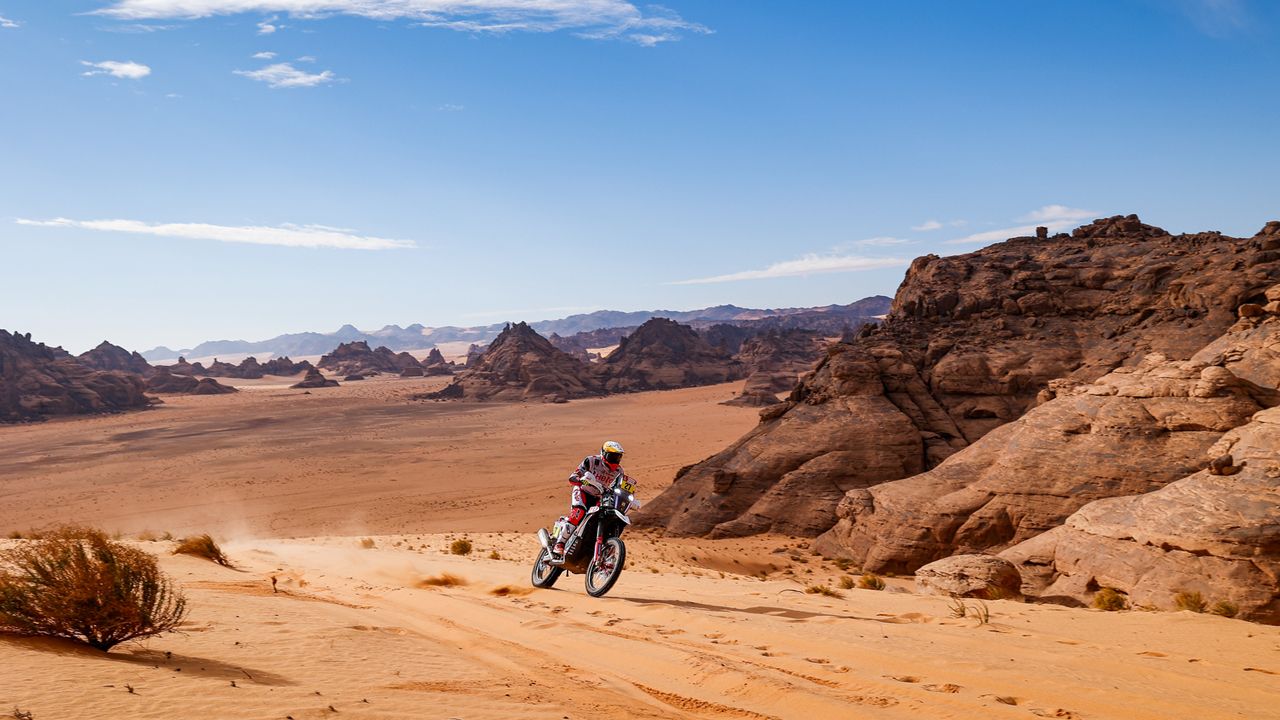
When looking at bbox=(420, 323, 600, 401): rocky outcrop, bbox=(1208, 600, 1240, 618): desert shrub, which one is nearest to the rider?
bbox=(1208, 600, 1240, 618): desert shrub

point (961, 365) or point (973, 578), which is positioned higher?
point (961, 365)

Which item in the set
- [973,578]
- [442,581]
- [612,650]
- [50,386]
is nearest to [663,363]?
[50,386]

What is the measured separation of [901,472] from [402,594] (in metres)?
14.8

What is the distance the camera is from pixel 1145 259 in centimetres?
2420

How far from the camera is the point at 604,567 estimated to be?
33.0ft

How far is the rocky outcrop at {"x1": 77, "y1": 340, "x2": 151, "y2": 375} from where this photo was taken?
364 ft

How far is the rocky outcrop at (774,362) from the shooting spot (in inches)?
2608

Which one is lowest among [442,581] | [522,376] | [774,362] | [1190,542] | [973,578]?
[973,578]

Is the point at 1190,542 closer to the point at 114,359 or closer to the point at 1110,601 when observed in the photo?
the point at 1110,601

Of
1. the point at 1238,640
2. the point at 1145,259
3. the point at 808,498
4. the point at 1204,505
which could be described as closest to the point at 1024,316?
the point at 1145,259

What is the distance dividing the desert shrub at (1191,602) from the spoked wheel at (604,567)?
24.5 feet

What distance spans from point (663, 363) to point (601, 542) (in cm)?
8253

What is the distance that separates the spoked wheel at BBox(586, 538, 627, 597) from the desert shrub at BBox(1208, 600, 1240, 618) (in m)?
7.73

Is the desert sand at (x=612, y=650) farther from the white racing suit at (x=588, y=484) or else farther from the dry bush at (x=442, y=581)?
the white racing suit at (x=588, y=484)
